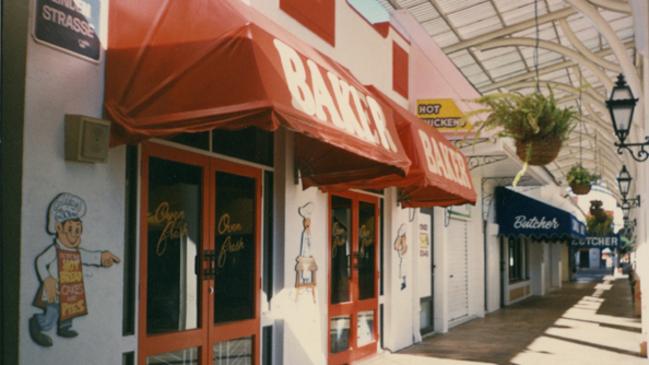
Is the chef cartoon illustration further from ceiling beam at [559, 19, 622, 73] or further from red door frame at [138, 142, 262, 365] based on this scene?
ceiling beam at [559, 19, 622, 73]

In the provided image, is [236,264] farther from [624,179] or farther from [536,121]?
[624,179]

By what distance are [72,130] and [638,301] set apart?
671 inches

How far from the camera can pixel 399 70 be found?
490 inches

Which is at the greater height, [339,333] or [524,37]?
[524,37]

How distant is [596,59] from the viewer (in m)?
17.4

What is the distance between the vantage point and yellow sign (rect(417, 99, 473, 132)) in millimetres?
11984

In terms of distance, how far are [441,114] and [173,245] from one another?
669cm

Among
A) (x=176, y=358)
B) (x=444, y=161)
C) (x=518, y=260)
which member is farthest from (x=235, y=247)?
(x=518, y=260)

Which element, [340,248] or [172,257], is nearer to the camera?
[172,257]

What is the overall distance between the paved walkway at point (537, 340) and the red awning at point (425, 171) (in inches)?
95.3

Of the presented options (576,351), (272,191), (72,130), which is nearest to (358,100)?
(272,191)

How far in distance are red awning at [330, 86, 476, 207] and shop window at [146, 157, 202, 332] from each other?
284cm

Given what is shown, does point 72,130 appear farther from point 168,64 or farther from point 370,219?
point 370,219

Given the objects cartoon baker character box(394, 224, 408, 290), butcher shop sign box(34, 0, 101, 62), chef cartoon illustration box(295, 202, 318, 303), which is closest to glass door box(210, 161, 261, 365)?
chef cartoon illustration box(295, 202, 318, 303)
